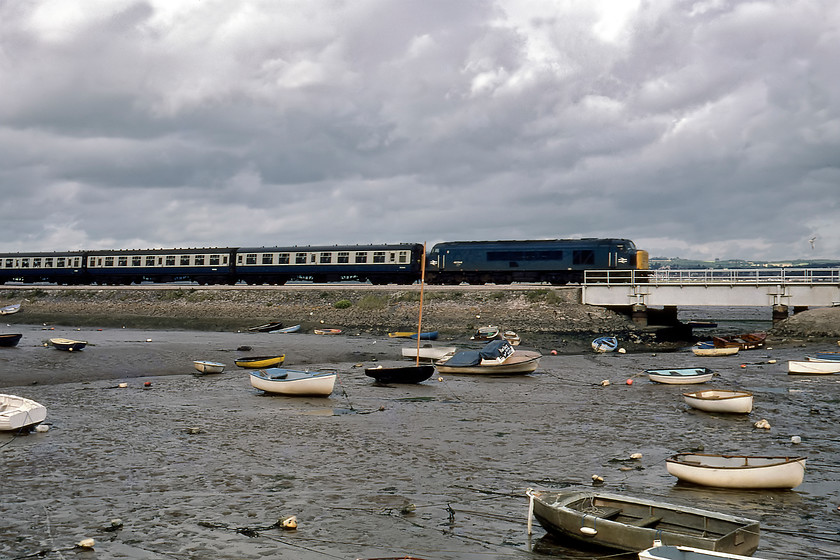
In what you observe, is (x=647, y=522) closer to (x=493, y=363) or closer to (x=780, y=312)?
(x=493, y=363)

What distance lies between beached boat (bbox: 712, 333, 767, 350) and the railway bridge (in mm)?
3978

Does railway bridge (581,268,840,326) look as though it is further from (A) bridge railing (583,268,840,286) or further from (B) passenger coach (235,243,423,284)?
(B) passenger coach (235,243,423,284)

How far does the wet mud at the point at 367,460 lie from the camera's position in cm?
1277

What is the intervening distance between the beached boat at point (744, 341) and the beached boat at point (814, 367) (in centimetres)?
1155

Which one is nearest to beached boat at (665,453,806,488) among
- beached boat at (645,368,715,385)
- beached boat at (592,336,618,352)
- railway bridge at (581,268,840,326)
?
beached boat at (645,368,715,385)

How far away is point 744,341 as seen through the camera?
50875mm

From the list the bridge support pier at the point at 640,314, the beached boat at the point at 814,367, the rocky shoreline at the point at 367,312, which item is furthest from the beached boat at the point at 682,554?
the bridge support pier at the point at 640,314

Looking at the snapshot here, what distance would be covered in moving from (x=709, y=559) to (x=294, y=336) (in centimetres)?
4992

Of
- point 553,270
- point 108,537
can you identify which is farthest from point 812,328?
point 108,537

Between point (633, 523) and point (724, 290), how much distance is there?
5011 centimetres

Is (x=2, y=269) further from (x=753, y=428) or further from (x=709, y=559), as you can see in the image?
(x=709, y=559)

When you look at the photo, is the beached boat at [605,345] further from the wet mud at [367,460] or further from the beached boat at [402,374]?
the beached boat at [402,374]

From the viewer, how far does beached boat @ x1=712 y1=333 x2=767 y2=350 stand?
158 feet

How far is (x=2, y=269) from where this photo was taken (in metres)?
97.1
